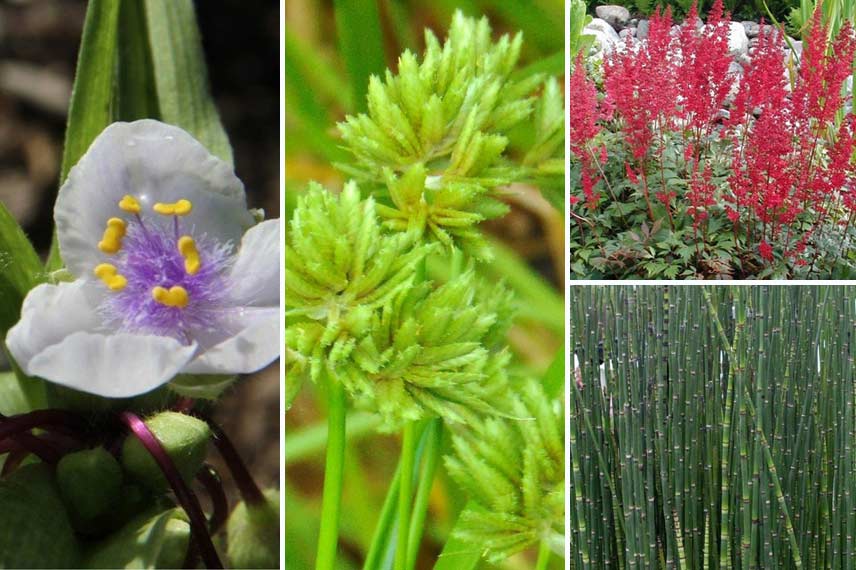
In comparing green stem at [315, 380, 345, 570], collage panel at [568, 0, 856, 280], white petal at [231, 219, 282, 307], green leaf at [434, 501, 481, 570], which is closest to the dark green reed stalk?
collage panel at [568, 0, 856, 280]

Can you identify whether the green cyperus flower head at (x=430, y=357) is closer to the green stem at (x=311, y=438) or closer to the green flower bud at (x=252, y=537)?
the green stem at (x=311, y=438)

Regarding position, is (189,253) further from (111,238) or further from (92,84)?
(92,84)

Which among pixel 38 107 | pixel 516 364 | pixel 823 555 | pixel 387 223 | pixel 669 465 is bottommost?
pixel 823 555

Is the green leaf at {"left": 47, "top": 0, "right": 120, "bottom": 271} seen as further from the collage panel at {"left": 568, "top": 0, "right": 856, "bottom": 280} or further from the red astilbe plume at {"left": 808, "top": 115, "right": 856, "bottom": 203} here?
the red astilbe plume at {"left": 808, "top": 115, "right": 856, "bottom": 203}

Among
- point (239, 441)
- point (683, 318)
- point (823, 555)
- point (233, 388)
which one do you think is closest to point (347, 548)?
point (239, 441)

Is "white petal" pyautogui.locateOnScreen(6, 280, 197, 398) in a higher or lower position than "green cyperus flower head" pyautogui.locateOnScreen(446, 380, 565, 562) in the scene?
higher

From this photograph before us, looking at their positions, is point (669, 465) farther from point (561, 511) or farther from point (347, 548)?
point (347, 548)
